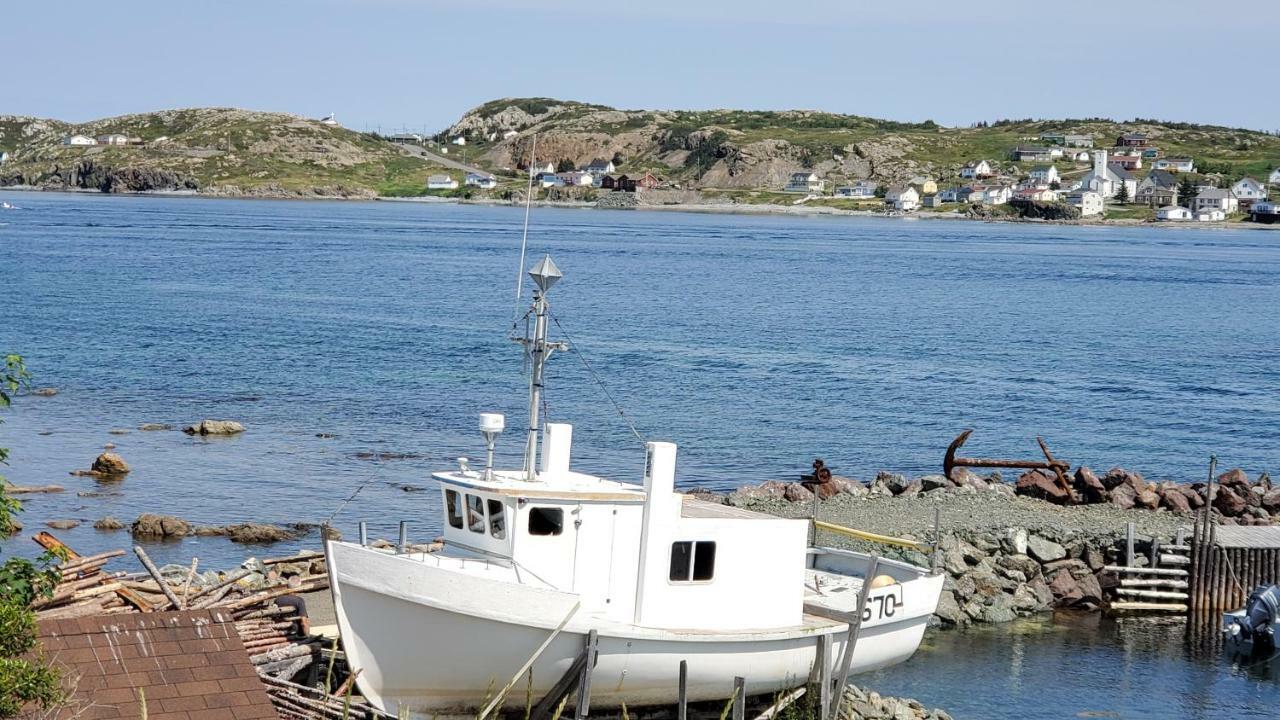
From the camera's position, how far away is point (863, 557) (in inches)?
983

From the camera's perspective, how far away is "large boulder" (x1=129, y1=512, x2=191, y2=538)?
32906mm

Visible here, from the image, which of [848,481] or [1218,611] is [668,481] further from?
[848,481]

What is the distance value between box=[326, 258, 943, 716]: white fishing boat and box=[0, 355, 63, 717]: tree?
3951 mm

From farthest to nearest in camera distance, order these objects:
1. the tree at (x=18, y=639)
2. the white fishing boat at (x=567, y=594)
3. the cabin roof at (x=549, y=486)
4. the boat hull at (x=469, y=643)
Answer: the cabin roof at (x=549, y=486)
the white fishing boat at (x=567, y=594)
the boat hull at (x=469, y=643)
the tree at (x=18, y=639)

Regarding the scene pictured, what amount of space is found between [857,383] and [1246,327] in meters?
40.2

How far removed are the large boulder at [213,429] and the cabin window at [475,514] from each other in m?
27.4

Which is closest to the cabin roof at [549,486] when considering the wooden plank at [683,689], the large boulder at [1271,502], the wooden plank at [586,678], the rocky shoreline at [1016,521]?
the wooden plank at [586,678]

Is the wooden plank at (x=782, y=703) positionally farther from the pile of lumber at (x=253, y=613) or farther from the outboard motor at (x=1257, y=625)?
the outboard motor at (x=1257, y=625)

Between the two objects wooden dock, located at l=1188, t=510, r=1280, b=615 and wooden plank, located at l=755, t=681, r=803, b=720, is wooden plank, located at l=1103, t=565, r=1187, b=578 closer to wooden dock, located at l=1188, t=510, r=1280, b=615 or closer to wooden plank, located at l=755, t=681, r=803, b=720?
wooden dock, located at l=1188, t=510, r=1280, b=615

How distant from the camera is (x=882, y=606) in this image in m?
22.2

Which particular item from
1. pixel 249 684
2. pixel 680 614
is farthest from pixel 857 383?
pixel 249 684

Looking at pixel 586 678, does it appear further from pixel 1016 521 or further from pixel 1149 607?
pixel 1016 521

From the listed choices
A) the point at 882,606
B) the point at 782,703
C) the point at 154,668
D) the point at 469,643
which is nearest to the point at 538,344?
the point at 469,643

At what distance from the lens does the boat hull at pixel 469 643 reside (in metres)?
18.3
